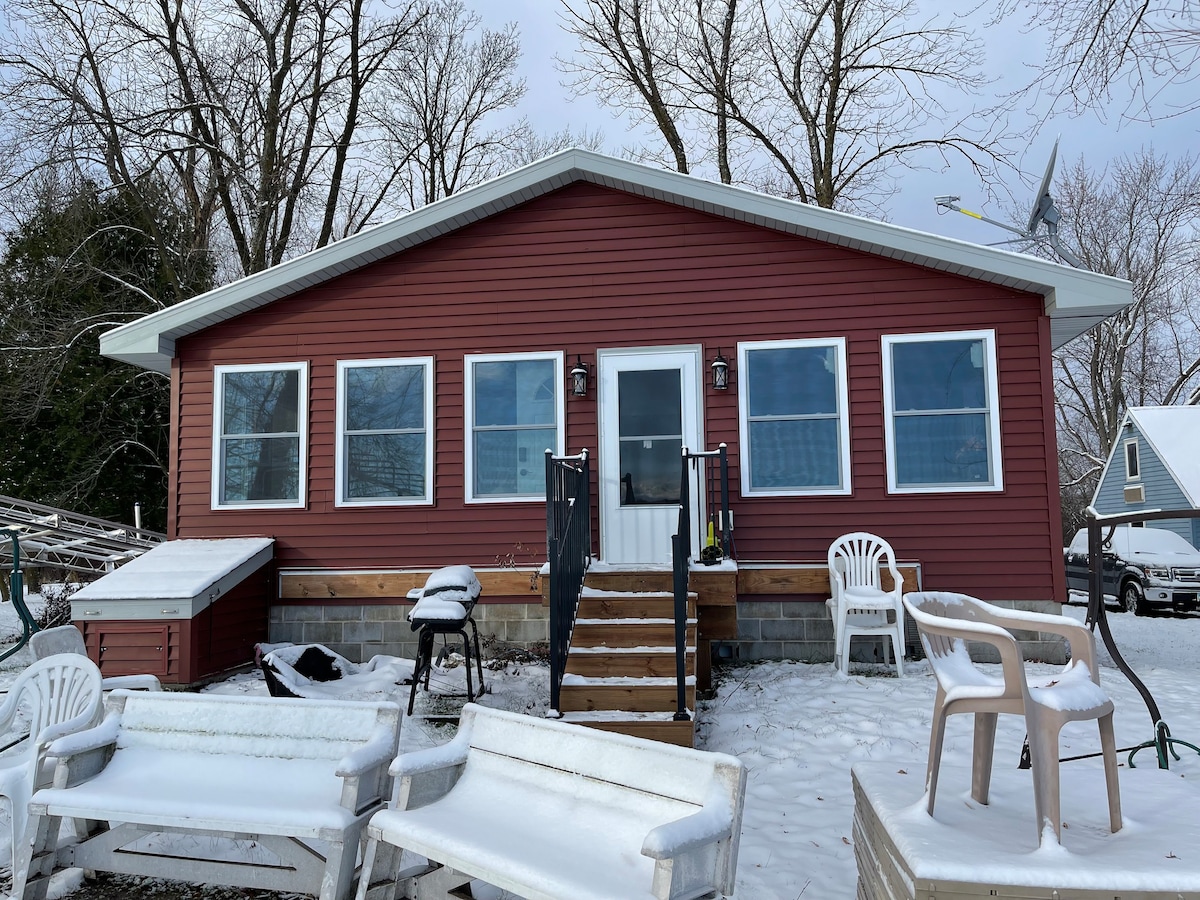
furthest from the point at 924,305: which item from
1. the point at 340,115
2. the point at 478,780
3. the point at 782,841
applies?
the point at 340,115

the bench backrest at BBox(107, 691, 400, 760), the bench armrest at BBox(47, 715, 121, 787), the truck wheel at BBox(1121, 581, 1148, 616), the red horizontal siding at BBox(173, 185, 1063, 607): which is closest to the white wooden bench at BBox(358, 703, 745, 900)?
the bench backrest at BBox(107, 691, 400, 760)

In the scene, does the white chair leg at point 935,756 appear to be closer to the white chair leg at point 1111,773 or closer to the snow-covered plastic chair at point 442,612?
the white chair leg at point 1111,773

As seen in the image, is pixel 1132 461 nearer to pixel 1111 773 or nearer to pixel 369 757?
pixel 1111 773

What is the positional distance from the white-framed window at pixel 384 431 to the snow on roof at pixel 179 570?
0.90 meters

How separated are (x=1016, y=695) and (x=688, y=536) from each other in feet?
11.3

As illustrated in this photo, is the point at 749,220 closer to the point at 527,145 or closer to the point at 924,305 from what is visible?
the point at 924,305

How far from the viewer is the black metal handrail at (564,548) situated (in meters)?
4.58

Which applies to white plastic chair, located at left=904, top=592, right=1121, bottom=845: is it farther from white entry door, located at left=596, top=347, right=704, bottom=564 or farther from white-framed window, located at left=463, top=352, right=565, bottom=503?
white-framed window, located at left=463, top=352, right=565, bottom=503

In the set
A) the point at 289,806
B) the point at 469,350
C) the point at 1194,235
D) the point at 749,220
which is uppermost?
the point at 1194,235

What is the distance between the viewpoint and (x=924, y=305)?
6.86m

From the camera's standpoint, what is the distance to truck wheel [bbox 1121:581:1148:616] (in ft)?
40.6

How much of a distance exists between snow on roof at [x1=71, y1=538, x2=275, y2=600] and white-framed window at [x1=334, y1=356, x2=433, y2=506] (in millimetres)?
896

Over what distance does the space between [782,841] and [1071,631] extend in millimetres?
1660

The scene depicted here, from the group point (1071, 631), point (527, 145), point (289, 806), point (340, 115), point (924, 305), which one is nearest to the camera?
point (1071, 631)
